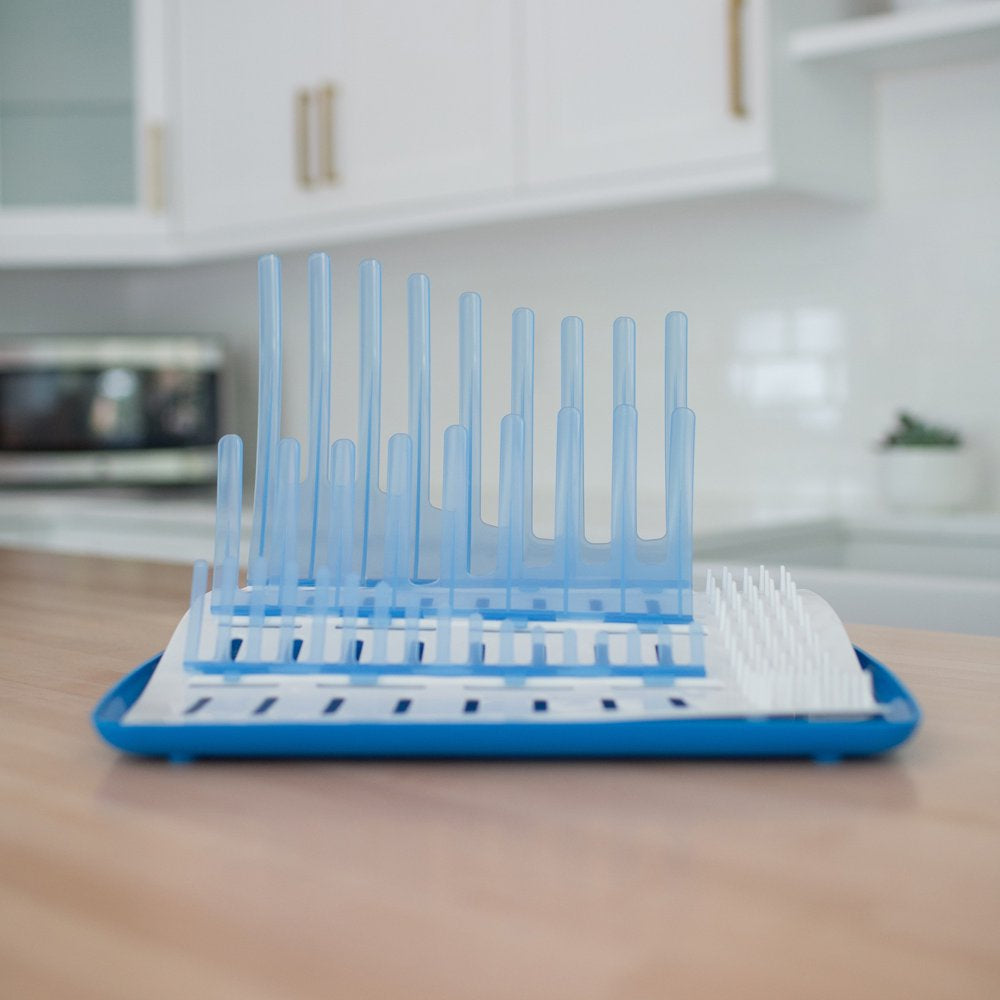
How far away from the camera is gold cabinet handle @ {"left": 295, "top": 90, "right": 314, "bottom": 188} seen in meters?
2.37

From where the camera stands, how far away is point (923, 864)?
360 millimetres

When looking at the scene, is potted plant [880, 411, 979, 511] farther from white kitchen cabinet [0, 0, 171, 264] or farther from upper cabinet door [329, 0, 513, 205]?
white kitchen cabinet [0, 0, 171, 264]

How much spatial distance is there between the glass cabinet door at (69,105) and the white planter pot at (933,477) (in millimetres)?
1707

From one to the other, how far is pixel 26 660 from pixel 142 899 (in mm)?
384

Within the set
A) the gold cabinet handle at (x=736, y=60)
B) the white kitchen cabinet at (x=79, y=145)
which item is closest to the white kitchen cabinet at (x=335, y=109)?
the white kitchen cabinet at (x=79, y=145)

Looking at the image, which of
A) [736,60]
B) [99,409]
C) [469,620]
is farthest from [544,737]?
[99,409]

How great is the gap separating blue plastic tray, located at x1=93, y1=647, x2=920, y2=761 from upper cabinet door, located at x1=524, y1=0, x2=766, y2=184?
153 cm

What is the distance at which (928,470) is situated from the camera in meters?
1.94

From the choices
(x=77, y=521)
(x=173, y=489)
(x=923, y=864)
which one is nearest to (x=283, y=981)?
(x=923, y=864)

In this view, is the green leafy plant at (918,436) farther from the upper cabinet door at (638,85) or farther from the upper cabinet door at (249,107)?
the upper cabinet door at (249,107)

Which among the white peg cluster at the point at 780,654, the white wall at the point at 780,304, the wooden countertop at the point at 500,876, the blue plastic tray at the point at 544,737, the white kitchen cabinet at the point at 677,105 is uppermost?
the white kitchen cabinet at the point at 677,105

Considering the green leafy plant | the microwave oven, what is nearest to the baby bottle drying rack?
the green leafy plant

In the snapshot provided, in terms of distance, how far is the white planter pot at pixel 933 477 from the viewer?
1.93 m

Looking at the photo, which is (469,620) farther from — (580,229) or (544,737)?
(580,229)
